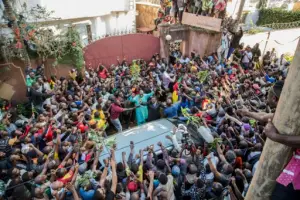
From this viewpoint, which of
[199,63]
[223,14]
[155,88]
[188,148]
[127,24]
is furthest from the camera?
[127,24]

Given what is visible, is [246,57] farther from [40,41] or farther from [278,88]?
[278,88]

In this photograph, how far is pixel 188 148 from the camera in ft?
16.8

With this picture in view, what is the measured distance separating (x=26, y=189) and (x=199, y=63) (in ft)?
27.4

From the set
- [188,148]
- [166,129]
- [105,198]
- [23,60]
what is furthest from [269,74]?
[23,60]

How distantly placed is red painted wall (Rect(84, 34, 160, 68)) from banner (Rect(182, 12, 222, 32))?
1.80 m

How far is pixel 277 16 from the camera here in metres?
22.0

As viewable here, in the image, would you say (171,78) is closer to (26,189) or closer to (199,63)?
(199,63)

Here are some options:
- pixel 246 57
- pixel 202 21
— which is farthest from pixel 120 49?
pixel 246 57

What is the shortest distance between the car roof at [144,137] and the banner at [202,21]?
21.2 feet

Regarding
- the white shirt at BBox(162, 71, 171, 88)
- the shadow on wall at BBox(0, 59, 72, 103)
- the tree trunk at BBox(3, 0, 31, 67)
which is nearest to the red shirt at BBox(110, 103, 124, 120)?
the white shirt at BBox(162, 71, 171, 88)

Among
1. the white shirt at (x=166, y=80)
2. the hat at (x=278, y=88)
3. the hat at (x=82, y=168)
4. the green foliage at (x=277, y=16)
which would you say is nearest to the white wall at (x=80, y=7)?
the white shirt at (x=166, y=80)

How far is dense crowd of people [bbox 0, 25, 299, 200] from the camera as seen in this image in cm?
405

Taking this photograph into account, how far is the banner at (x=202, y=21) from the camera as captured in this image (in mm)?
11114

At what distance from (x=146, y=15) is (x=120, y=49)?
7459 mm
